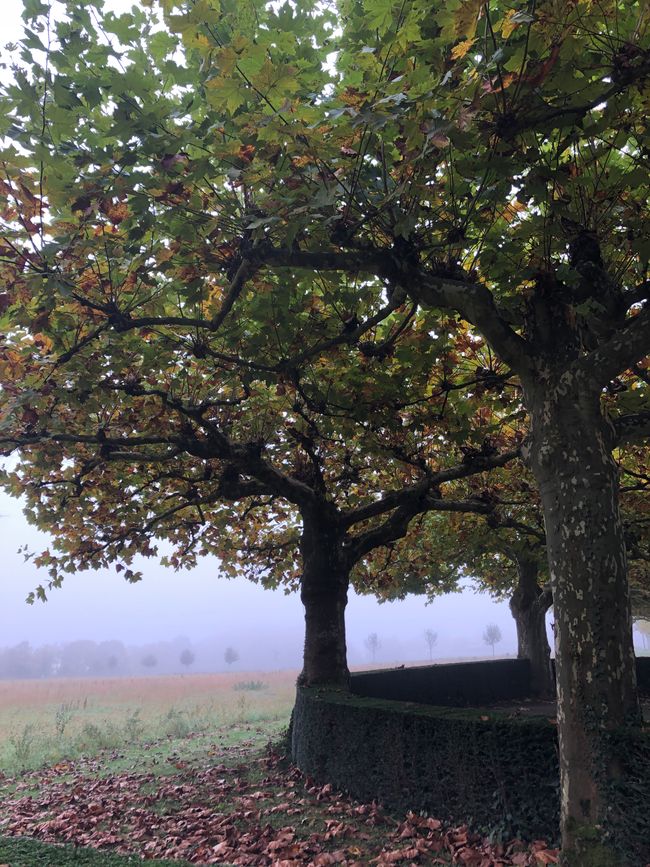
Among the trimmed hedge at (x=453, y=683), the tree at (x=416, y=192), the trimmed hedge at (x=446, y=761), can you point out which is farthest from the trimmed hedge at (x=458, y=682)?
the tree at (x=416, y=192)

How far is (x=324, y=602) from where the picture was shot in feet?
35.1

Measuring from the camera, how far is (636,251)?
5242 millimetres

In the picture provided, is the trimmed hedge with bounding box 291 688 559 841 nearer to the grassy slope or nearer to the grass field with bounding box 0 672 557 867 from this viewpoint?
the grass field with bounding box 0 672 557 867

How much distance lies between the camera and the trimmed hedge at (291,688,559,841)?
5.68 m

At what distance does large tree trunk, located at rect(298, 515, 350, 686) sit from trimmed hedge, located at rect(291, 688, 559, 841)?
5.37 ft

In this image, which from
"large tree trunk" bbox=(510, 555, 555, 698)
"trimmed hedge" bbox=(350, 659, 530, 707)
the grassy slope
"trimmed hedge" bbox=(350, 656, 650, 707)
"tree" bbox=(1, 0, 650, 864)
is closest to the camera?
"tree" bbox=(1, 0, 650, 864)

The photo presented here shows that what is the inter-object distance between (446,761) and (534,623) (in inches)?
565

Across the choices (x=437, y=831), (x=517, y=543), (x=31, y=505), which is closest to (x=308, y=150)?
(x=437, y=831)

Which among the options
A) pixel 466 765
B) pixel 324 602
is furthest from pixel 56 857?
pixel 324 602

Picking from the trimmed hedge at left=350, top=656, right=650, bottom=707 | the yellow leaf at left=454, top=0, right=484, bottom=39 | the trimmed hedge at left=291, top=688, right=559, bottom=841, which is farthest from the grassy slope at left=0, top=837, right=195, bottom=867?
the trimmed hedge at left=350, top=656, right=650, bottom=707

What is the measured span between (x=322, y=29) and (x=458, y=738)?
24.4ft

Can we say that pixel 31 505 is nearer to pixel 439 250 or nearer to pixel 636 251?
pixel 439 250

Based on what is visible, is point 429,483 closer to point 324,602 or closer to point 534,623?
point 324,602

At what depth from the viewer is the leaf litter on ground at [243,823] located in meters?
5.77
